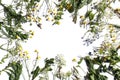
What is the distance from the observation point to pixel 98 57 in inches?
200

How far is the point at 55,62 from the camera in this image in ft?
16.5

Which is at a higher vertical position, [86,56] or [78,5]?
[78,5]

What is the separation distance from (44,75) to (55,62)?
165 millimetres

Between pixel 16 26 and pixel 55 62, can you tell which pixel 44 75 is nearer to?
pixel 55 62

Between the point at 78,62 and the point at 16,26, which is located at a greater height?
the point at 16,26

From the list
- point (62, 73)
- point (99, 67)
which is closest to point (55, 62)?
point (62, 73)

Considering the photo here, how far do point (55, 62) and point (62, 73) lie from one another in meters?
0.13

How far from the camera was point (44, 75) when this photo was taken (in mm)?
5016

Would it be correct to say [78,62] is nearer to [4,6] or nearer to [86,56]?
[86,56]

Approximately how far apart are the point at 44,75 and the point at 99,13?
2.65ft

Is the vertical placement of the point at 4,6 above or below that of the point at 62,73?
above

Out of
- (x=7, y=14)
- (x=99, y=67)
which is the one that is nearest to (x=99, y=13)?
(x=99, y=67)

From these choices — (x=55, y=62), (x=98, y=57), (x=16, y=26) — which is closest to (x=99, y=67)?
(x=98, y=57)

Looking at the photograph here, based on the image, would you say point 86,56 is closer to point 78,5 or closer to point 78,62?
point 78,62
